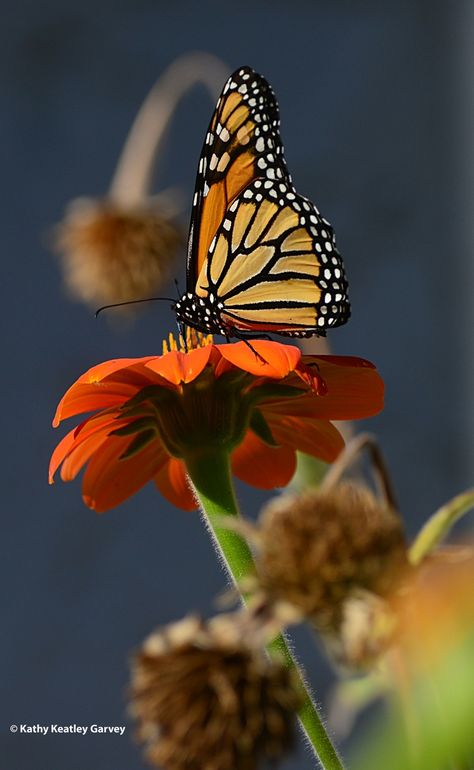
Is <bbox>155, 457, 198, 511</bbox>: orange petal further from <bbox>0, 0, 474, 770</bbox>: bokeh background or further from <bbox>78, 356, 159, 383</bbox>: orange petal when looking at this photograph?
<bbox>0, 0, 474, 770</bbox>: bokeh background

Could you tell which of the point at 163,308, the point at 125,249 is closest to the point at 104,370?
the point at 125,249

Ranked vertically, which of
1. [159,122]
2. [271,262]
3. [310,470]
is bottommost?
[310,470]

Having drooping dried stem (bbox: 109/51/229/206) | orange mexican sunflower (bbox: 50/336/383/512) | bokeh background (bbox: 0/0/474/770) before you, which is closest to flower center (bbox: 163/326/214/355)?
orange mexican sunflower (bbox: 50/336/383/512)

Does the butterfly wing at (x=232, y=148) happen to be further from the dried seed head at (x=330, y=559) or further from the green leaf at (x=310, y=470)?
the dried seed head at (x=330, y=559)

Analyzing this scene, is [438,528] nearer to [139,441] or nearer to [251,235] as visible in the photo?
[139,441]

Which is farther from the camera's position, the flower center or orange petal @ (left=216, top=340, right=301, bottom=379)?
the flower center
